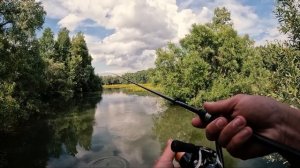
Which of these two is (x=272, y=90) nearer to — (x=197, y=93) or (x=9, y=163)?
(x=9, y=163)

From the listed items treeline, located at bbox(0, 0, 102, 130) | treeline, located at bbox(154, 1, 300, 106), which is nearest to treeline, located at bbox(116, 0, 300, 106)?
treeline, located at bbox(154, 1, 300, 106)

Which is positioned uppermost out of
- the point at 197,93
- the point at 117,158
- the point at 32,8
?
the point at 32,8


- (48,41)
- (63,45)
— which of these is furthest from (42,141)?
(63,45)

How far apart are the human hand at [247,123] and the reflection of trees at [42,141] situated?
71.4ft

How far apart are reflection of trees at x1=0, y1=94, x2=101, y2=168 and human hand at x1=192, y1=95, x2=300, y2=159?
857 inches

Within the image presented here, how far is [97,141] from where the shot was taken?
28641 mm

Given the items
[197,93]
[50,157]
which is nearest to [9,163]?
[50,157]

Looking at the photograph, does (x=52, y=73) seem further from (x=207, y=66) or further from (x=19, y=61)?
(x=19, y=61)

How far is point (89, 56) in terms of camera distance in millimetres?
110688

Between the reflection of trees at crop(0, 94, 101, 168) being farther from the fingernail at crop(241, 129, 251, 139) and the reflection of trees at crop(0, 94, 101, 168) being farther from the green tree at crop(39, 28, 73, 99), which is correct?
the fingernail at crop(241, 129, 251, 139)

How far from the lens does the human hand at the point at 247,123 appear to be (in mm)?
1756

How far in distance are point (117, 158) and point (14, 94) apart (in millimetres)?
15360

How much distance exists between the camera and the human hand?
176 cm

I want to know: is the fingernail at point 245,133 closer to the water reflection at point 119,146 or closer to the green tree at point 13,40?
the water reflection at point 119,146
